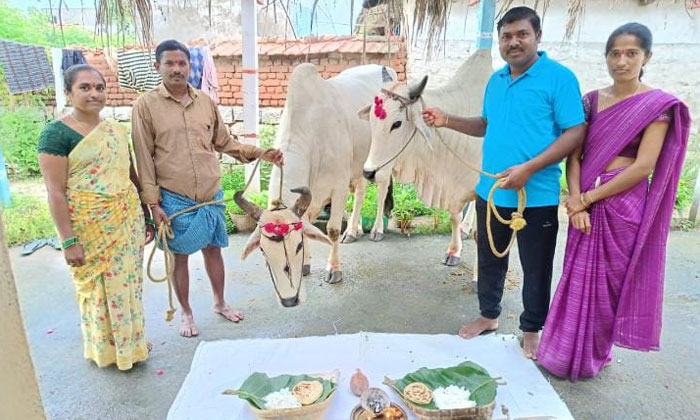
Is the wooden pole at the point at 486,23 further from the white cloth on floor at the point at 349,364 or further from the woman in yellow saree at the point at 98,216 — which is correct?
the woman in yellow saree at the point at 98,216

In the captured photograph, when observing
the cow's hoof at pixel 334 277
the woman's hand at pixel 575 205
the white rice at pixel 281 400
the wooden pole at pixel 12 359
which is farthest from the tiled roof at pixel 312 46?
the wooden pole at pixel 12 359

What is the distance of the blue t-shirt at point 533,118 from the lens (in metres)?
2.31

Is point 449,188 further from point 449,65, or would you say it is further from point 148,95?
point 449,65

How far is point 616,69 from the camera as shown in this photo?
7.19ft

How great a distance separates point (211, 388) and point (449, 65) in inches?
234

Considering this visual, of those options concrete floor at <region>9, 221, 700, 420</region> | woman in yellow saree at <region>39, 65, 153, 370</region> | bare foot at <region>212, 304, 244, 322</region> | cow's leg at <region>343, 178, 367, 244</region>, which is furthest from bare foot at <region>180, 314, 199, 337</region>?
cow's leg at <region>343, 178, 367, 244</region>

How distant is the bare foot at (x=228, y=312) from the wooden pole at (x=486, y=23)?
302cm

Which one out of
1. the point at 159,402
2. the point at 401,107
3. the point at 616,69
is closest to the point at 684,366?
the point at 616,69

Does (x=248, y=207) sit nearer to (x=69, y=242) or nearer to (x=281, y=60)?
(x=69, y=242)

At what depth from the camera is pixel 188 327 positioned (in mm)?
3168

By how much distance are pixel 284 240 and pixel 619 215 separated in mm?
1792

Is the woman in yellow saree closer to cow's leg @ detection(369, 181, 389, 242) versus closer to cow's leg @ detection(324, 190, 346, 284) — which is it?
cow's leg @ detection(324, 190, 346, 284)

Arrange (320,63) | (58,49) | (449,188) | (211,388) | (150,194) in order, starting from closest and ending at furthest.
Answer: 1. (211,388)
2. (150,194)
3. (449,188)
4. (58,49)
5. (320,63)

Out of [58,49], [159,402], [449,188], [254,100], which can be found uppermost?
[58,49]
